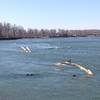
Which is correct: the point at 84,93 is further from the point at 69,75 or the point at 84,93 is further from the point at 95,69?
the point at 95,69

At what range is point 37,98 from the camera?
1057 inches

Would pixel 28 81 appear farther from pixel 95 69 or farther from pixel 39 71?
pixel 95 69

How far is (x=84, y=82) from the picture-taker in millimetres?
33125

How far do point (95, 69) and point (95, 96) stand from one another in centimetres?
1574

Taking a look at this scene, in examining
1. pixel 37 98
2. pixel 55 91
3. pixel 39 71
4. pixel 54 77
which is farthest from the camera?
pixel 39 71

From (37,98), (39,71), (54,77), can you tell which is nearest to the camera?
(37,98)

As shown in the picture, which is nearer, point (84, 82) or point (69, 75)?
point (84, 82)

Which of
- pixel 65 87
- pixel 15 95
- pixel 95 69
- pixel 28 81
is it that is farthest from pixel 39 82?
pixel 95 69

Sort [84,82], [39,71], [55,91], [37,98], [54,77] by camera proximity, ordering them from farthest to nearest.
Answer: [39,71] → [54,77] → [84,82] → [55,91] → [37,98]

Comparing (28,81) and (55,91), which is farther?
(28,81)

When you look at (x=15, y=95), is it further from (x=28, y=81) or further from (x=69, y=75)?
(x=69, y=75)

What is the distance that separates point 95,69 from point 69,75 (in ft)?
19.0

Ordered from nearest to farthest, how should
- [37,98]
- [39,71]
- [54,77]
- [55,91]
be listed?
[37,98] → [55,91] → [54,77] → [39,71]

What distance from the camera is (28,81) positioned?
112 feet
